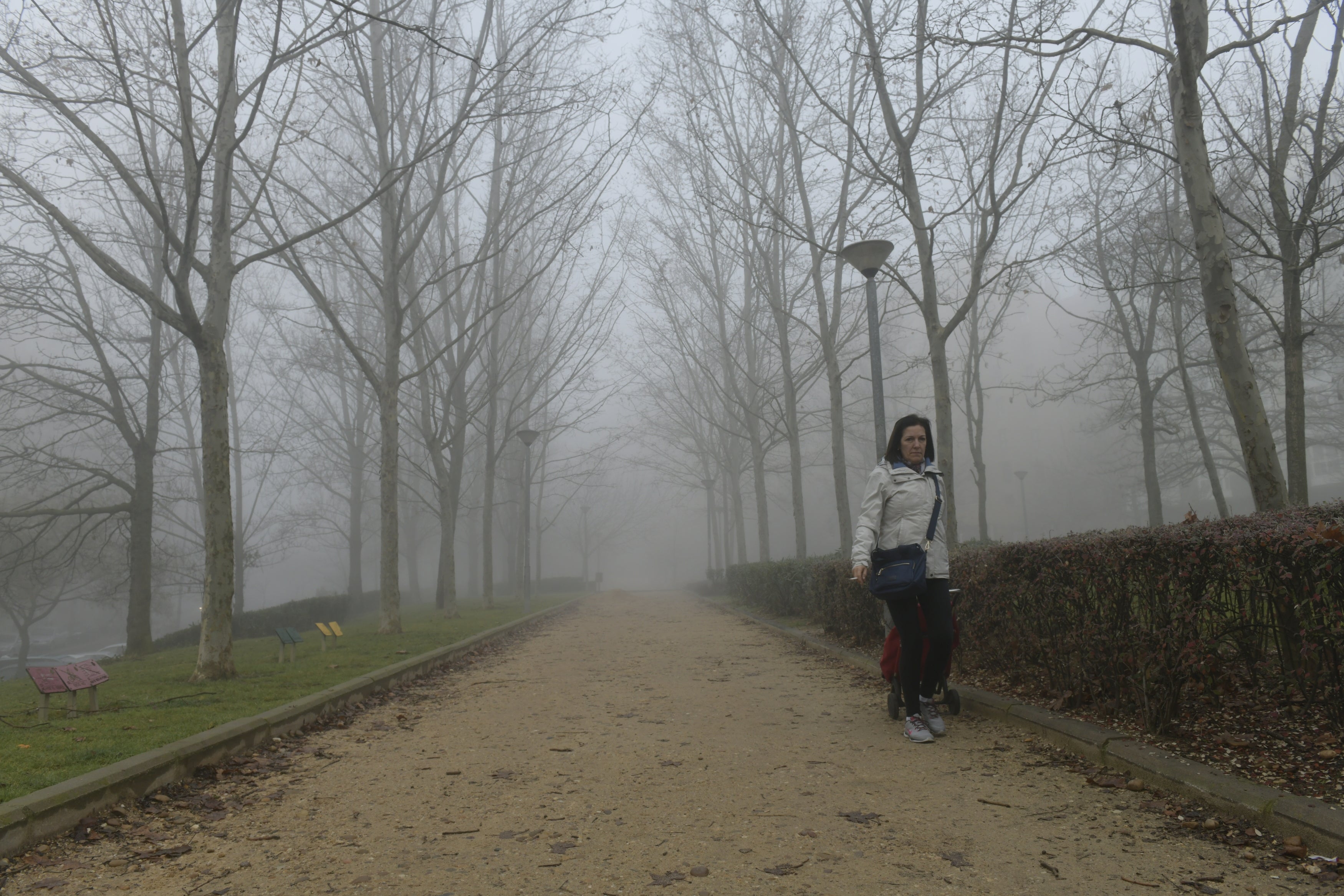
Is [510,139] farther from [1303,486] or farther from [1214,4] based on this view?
[1303,486]

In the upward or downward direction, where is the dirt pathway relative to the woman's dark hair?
downward

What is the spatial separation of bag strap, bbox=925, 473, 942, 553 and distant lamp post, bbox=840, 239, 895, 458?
124 inches

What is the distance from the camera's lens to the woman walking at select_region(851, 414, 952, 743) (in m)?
4.68

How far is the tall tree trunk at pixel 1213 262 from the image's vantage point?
6027 millimetres

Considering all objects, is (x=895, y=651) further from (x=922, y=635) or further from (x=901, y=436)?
(x=901, y=436)

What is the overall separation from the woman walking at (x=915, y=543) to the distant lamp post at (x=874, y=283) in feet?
10.6

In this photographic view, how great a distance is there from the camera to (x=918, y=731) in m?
4.72

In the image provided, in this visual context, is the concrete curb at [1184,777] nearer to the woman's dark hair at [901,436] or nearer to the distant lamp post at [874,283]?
the woman's dark hair at [901,436]

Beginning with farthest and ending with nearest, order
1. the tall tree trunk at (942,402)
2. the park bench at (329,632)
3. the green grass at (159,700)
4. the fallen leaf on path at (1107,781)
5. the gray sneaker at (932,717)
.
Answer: the park bench at (329,632), the tall tree trunk at (942,402), the gray sneaker at (932,717), the green grass at (159,700), the fallen leaf on path at (1107,781)

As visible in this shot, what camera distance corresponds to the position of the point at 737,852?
120 inches

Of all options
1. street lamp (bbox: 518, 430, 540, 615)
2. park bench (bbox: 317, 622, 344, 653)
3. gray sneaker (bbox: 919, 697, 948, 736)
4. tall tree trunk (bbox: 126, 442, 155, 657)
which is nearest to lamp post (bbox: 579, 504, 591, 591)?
street lamp (bbox: 518, 430, 540, 615)

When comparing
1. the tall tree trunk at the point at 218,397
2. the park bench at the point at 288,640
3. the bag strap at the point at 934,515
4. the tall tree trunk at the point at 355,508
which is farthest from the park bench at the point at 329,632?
the tall tree trunk at the point at 355,508

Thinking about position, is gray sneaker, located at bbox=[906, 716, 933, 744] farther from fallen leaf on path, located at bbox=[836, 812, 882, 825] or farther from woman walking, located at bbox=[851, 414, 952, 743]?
fallen leaf on path, located at bbox=[836, 812, 882, 825]

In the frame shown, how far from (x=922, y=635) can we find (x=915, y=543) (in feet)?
1.89
